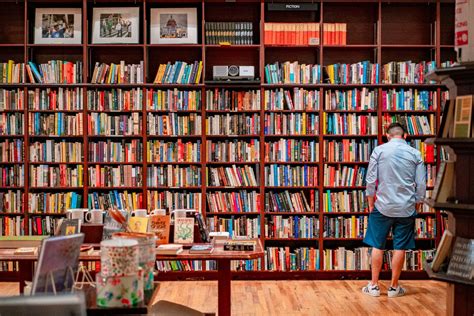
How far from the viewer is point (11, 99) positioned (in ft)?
23.0

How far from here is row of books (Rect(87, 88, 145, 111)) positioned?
704cm

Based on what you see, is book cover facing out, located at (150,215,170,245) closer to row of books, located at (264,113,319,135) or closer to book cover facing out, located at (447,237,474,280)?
book cover facing out, located at (447,237,474,280)

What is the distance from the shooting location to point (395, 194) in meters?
6.17

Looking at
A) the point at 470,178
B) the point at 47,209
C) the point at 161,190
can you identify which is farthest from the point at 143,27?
the point at 470,178

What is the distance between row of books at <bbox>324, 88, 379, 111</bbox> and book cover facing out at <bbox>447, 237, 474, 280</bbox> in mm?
3844

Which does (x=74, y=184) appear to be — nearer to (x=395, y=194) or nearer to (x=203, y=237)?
(x=203, y=237)

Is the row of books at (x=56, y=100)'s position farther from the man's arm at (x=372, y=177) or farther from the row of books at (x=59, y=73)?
the man's arm at (x=372, y=177)

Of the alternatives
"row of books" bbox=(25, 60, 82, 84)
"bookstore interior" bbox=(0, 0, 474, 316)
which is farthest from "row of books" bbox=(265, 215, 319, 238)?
"row of books" bbox=(25, 60, 82, 84)

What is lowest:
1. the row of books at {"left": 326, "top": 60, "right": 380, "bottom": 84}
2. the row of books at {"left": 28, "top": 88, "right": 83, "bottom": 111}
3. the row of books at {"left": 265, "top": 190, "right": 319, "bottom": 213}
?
the row of books at {"left": 265, "top": 190, "right": 319, "bottom": 213}

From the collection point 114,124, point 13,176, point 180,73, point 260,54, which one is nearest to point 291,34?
point 260,54

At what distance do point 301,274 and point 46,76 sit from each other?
3.65 metres

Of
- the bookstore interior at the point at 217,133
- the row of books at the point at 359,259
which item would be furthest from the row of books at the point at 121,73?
the row of books at the point at 359,259

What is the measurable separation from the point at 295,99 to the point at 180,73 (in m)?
1.33

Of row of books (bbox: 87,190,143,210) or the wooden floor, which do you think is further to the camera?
row of books (bbox: 87,190,143,210)
